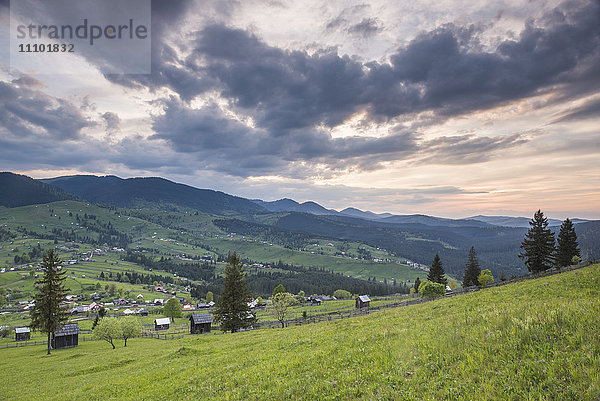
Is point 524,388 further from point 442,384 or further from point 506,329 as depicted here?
point 506,329

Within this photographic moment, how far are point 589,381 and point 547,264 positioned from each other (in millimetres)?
78465

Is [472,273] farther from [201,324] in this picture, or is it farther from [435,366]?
[435,366]

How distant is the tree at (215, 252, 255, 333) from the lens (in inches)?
2248

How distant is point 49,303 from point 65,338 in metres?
23.6

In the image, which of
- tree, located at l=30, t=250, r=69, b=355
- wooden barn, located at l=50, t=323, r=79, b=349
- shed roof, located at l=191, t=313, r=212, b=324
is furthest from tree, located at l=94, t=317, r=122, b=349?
shed roof, located at l=191, t=313, r=212, b=324

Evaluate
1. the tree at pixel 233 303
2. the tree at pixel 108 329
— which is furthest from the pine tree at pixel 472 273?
the tree at pixel 108 329

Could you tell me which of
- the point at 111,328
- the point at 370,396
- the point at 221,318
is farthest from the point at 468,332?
the point at 111,328

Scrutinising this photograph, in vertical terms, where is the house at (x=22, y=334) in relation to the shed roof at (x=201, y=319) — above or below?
below

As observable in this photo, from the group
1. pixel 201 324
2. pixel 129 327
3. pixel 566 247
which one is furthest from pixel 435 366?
pixel 201 324

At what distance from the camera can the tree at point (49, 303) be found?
54531 millimetres

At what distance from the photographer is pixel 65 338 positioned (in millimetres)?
70688

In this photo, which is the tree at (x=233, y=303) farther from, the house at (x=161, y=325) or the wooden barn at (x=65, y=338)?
the house at (x=161, y=325)

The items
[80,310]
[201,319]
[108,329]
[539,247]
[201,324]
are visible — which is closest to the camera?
[108,329]

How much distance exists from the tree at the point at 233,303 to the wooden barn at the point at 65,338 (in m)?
45.8
